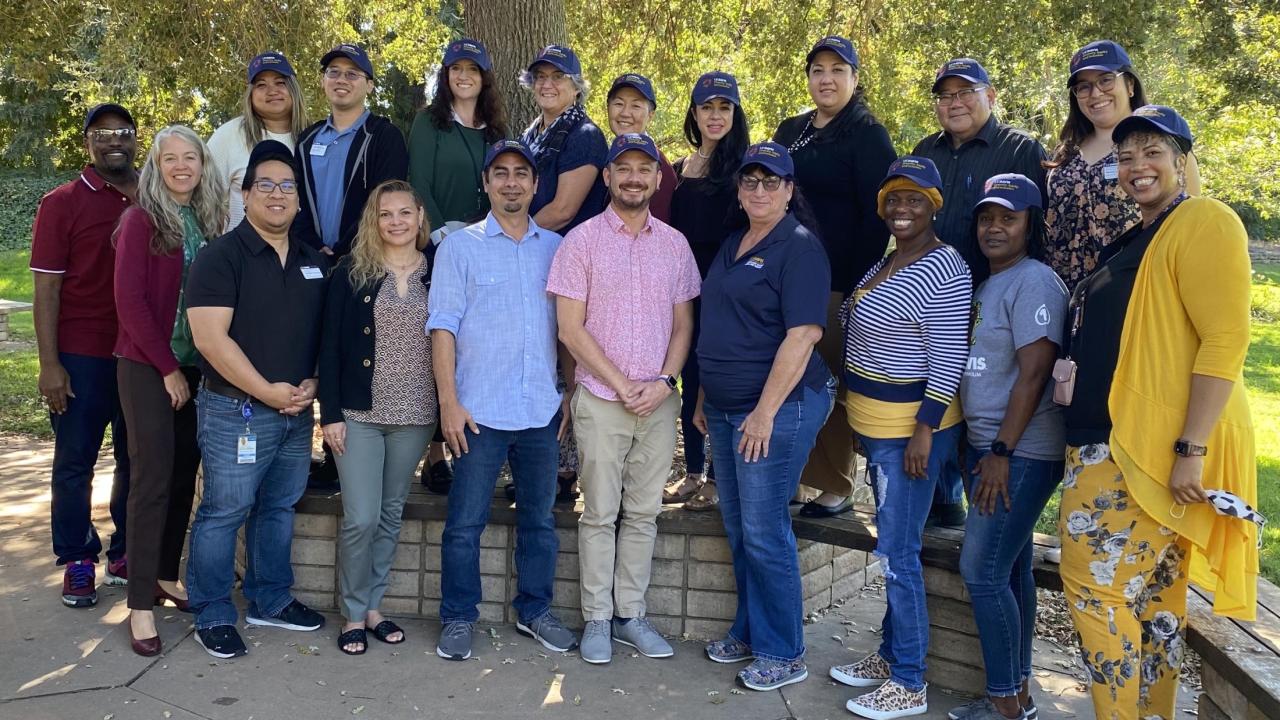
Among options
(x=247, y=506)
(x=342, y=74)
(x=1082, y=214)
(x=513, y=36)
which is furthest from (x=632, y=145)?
(x=513, y=36)

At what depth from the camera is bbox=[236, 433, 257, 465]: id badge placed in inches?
159

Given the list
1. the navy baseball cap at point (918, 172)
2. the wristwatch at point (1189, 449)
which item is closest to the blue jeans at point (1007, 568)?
the wristwatch at point (1189, 449)

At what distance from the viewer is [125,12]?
7488 mm

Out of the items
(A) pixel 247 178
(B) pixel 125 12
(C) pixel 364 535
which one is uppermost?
(B) pixel 125 12

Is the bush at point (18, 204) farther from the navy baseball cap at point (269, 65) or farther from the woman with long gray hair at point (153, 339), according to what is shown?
the woman with long gray hair at point (153, 339)

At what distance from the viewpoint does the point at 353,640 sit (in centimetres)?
419

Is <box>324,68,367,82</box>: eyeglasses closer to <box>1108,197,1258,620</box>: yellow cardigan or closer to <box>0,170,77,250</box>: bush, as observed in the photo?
<box>1108,197,1258,620</box>: yellow cardigan

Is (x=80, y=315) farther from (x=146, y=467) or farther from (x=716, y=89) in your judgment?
(x=716, y=89)

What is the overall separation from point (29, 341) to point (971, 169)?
39.8 ft

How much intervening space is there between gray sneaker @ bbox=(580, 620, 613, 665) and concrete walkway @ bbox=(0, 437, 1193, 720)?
4cm

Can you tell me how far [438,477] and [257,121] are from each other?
1825 mm

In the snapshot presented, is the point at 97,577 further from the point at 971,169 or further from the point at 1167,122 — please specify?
the point at 1167,122

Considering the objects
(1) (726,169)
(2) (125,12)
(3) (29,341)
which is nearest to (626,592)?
(1) (726,169)

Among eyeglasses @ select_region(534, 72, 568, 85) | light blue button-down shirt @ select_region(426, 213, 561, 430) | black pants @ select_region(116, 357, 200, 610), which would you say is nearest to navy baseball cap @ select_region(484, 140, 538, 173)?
light blue button-down shirt @ select_region(426, 213, 561, 430)
